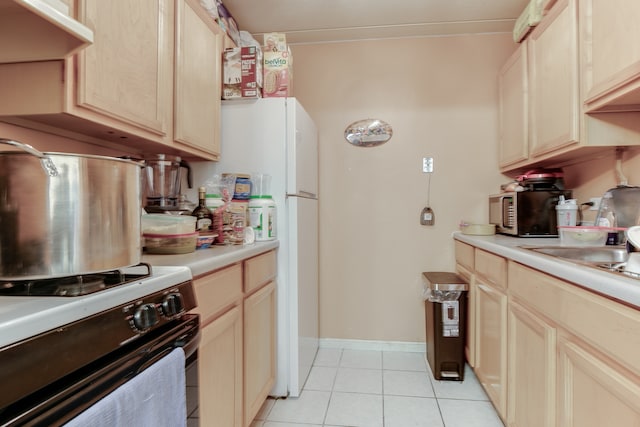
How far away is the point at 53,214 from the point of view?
65cm

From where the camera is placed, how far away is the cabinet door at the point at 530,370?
46.3 inches

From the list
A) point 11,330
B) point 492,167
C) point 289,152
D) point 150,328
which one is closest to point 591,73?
point 492,167

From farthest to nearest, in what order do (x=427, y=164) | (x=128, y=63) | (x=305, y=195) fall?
(x=427, y=164), (x=305, y=195), (x=128, y=63)

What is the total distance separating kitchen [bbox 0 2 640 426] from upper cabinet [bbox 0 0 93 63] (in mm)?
1900

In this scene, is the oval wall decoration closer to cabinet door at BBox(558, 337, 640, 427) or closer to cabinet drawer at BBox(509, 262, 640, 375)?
cabinet drawer at BBox(509, 262, 640, 375)

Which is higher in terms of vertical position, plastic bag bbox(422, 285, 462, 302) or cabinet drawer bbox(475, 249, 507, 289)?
cabinet drawer bbox(475, 249, 507, 289)

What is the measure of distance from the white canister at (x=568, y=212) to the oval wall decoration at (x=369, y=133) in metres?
1.22

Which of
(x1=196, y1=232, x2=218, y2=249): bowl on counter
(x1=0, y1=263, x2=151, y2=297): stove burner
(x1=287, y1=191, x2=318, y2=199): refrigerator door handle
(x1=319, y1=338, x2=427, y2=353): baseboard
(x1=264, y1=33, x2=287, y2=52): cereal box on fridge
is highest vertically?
(x1=264, y1=33, x2=287, y2=52): cereal box on fridge

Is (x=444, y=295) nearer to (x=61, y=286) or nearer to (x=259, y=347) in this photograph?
(x=259, y=347)

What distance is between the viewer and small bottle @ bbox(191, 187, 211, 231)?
1.62 metres

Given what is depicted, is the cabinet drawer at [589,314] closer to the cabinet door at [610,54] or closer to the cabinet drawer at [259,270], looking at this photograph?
the cabinet door at [610,54]

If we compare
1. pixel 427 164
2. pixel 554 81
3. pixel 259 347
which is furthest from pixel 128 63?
pixel 427 164

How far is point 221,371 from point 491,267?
4.44 feet

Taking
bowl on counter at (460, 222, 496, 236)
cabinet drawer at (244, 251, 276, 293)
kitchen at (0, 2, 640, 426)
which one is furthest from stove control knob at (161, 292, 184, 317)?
bowl on counter at (460, 222, 496, 236)
